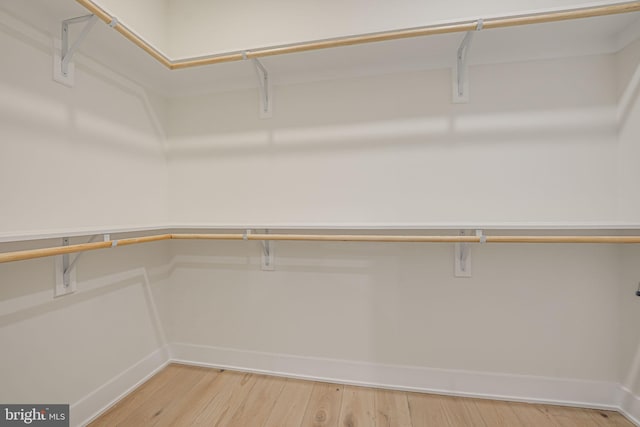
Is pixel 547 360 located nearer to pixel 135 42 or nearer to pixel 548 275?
pixel 548 275

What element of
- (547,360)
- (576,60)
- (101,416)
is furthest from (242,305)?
(576,60)

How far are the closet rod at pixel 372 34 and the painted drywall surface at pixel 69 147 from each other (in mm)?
301

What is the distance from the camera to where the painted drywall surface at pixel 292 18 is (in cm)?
143

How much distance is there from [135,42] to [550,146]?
1944 mm

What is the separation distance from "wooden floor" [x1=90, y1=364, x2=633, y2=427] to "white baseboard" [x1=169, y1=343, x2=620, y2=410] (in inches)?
1.5

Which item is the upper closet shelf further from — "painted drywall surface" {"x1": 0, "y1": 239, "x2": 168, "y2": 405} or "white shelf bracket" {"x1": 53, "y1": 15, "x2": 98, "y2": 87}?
"white shelf bracket" {"x1": 53, "y1": 15, "x2": 98, "y2": 87}

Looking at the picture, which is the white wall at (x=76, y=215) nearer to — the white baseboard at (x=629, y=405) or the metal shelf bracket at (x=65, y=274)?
the metal shelf bracket at (x=65, y=274)

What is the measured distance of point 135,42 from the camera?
1196 millimetres

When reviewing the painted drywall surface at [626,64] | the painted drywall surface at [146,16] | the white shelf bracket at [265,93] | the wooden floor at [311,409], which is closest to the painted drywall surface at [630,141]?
the painted drywall surface at [626,64]

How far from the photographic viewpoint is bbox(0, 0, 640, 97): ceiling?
1115mm

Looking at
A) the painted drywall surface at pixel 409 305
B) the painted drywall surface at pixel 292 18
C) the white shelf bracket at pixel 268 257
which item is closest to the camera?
the painted drywall surface at pixel 409 305

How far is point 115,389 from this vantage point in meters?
1.37

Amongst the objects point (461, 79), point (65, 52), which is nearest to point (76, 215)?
point (65, 52)

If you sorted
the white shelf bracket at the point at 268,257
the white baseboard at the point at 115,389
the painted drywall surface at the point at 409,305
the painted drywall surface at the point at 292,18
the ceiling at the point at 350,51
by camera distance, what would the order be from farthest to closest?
the white shelf bracket at the point at 268,257
the painted drywall surface at the point at 292,18
the painted drywall surface at the point at 409,305
the white baseboard at the point at 115,389
the ceiling at the point at 350,51
